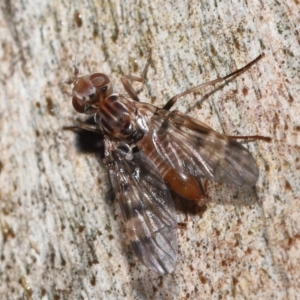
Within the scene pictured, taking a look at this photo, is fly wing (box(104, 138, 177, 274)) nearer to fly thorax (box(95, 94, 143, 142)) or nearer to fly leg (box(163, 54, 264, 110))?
fly thorax (box(95, 94, 143, 142))

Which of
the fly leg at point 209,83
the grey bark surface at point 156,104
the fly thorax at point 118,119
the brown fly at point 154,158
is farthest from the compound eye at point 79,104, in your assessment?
the fly leg at point 209,83

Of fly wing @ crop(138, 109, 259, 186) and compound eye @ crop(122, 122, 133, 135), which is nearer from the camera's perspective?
fly wing @ crop(138, 109, 259, 186)

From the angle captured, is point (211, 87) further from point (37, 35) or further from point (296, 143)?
point (37, 35)

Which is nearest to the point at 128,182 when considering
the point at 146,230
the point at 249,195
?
the point at 146,230

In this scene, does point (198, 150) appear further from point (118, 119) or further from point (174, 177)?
point (118, 119)

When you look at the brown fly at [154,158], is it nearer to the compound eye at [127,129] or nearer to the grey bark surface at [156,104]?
the compound eye at [127,129]

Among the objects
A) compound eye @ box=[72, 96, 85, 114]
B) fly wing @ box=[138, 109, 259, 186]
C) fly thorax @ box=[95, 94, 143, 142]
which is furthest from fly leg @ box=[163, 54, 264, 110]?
compound eye @ box=[72, 96, 85, 114]

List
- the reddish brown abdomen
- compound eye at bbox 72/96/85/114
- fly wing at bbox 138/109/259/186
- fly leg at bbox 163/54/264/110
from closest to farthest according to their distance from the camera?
fly wing at bbox 138/109/259/186, the reddish brown abdomen, fly leg at bbox 163/54/264/110, compound eye at bbox 72/96/85/114
